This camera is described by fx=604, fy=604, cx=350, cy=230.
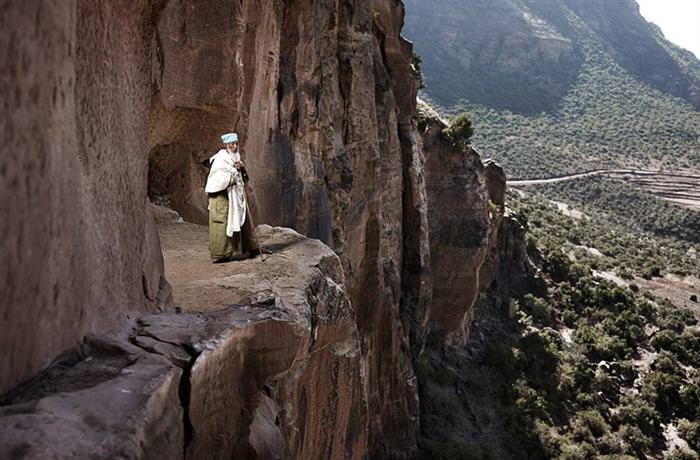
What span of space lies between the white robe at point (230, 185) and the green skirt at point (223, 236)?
0.29ft

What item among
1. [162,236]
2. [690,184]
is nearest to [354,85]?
[162,236]

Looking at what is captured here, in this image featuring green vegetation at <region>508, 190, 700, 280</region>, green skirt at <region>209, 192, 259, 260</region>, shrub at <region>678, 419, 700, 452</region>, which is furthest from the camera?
green vegetation at <region>508, 190, 700, 280</region>

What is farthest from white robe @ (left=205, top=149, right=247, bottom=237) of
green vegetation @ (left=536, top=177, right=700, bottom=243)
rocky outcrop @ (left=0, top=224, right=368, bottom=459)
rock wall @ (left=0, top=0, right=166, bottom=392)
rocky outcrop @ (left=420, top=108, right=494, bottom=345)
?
green vegetation @ (left=536, top=177, right=700, bottom=243)

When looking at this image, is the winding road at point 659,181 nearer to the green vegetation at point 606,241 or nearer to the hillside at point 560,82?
the hillside at point 560,82

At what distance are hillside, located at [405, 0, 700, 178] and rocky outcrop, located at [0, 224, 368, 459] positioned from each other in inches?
2559

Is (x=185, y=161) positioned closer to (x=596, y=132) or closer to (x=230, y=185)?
(x=230, y=185)

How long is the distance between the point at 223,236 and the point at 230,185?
66 centimetres

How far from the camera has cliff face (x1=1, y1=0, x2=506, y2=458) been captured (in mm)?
3152

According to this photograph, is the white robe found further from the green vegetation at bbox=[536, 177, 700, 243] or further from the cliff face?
the green vegetation at bbox=[536, 177, 700, 243]

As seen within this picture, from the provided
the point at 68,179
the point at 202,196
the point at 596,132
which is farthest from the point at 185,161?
the point at 596,132

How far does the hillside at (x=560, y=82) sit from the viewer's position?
7638 centimetres

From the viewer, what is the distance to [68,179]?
11.7ft

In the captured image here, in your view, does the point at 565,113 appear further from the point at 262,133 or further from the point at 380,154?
the point at 262,133

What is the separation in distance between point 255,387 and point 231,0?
235 inches
